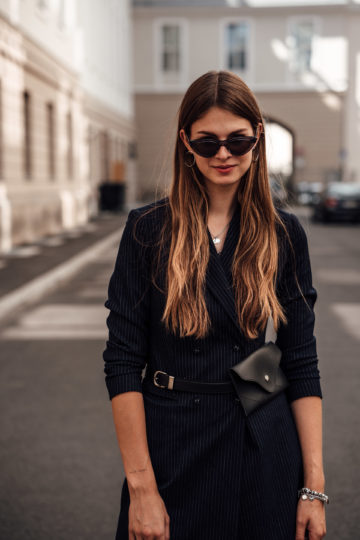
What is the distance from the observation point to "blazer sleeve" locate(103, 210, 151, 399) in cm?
200

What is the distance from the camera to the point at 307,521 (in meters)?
2.03

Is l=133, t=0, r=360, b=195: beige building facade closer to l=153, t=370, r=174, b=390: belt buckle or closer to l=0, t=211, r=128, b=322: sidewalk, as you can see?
l=0, t=211, r=128, b=322: sidewalk

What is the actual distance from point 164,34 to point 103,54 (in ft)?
38.2

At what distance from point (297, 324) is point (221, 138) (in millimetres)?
534

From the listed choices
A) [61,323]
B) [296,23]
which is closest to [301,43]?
[296,23]

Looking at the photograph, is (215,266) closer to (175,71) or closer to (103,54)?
(103,54)

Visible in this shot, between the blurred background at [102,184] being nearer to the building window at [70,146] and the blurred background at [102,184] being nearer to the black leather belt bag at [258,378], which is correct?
the building window at [70,146]

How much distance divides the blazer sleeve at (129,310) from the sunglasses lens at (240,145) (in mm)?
298

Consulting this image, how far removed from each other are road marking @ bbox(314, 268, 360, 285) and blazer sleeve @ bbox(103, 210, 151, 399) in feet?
35.6

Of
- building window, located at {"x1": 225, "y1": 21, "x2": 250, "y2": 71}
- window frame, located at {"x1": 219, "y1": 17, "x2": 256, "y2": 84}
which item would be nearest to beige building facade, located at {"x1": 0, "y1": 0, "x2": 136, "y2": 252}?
window frame, located at {"x1": 219, "y1": 17, "x2": 256, "y2": 84}

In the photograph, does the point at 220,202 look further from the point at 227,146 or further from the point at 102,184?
the point at 102,184

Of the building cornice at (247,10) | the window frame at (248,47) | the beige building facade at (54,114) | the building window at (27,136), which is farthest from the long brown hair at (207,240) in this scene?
the building cornice at (247,10)

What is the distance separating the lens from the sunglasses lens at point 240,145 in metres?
2.01

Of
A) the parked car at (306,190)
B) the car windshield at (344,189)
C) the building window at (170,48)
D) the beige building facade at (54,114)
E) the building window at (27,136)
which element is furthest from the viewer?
the building window at (170,48)
